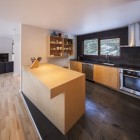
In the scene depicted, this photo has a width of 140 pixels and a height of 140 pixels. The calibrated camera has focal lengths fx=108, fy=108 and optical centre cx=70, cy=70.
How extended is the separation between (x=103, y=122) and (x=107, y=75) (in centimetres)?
205

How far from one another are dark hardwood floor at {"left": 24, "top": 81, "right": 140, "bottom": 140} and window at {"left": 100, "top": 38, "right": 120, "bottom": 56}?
201 cm

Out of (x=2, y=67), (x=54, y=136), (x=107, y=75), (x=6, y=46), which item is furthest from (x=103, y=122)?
(x=6, y=46)

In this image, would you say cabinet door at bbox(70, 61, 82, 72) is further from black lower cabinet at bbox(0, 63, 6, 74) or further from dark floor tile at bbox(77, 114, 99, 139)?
black lower cabinet at bbox(0, 63, 6, 74)

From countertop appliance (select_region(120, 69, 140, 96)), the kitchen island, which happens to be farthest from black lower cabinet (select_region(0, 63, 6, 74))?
countertop appliance (select_region(120, 69, 140, 96))

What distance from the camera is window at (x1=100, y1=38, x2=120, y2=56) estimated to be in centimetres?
421

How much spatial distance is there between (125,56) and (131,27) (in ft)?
3.35

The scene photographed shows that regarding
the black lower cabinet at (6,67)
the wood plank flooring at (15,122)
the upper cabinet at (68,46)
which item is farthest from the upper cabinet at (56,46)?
the black lower cabinet at (6,67)

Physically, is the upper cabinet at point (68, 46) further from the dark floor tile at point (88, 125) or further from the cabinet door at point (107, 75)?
the dark floor tile at point (88, 125)

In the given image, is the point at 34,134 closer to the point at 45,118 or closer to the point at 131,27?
the point at 45,118

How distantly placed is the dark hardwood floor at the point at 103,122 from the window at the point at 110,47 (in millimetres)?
2012

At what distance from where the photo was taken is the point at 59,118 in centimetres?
180

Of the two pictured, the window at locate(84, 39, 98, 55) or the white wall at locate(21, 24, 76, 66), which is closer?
the white wall at locate(21, 24, 76, 66)

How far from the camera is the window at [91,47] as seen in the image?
5.07 m

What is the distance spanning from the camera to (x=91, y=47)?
17.4 feet
